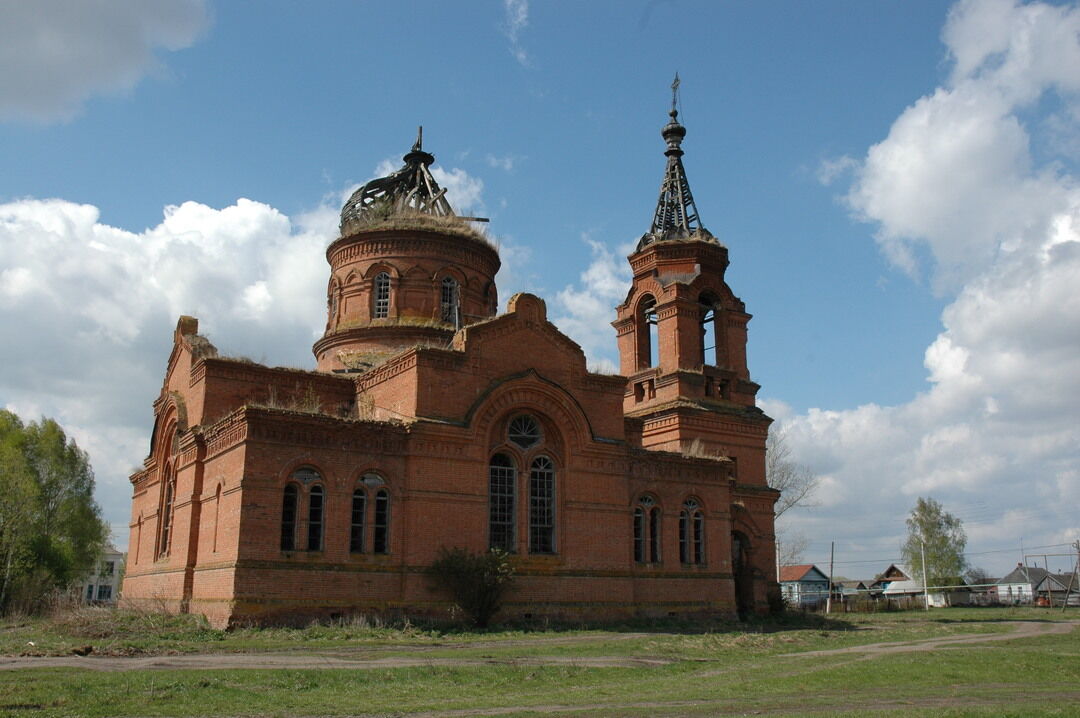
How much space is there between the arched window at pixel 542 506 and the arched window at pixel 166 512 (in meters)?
10.5

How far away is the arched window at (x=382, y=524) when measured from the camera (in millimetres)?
22984

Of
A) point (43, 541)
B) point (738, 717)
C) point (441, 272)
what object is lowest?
point (738, 717)

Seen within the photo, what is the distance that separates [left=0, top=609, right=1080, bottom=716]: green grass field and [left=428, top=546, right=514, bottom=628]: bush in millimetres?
1064

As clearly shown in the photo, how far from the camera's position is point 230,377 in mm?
26453

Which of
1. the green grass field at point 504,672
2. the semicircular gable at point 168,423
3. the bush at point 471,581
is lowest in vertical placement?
the green grass field at point 504,672

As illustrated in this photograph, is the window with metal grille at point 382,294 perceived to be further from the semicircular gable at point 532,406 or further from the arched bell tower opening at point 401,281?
the semicircular gable at point 532,406

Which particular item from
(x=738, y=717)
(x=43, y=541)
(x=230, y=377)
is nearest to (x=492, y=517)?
(x=230, y=377)

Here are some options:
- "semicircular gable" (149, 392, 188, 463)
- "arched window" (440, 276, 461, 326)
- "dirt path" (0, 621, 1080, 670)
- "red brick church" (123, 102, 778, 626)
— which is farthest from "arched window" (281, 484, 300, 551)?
"arched window" (440, 276, 461, 326)

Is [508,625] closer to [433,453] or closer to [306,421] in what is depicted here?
[433,453]

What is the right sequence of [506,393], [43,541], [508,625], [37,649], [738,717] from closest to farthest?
1. [738,717]
2. [37,649]
3. [508,625]
4. [506,393]
5. [43,541]

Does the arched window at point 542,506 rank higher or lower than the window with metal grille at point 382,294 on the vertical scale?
lower

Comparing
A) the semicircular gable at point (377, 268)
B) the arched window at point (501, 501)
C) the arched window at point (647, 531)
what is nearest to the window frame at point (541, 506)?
the arched window at point (501, 501)

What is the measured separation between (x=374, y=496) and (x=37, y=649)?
837 centimetres

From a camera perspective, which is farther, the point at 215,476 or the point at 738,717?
the point at 215,476
